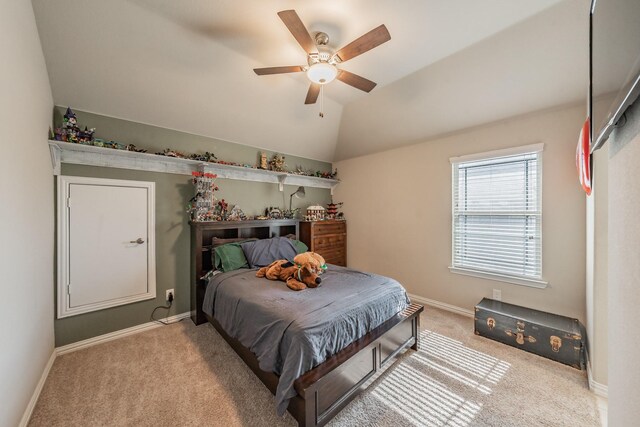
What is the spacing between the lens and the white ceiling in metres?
1.94

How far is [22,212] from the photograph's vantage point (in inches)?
62.4

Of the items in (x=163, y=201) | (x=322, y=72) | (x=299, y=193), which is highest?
(x=322, y=72)

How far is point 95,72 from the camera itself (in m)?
2.30

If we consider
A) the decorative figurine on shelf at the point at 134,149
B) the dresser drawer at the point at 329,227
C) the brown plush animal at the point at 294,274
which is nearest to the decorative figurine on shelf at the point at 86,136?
the decorative figurine on shelf at the point at 134,149

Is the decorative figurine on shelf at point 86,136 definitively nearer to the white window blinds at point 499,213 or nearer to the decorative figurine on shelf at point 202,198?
the decorative figurine on shelf at point 202,198

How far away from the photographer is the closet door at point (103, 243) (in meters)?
2.42

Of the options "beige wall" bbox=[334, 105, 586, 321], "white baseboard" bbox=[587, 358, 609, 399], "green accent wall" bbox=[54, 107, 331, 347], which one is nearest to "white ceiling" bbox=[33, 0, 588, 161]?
"green accent wall" bbox=[54, 107, 331, 347]

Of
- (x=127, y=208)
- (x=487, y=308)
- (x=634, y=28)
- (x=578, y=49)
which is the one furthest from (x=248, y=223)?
(x=578, y=49)

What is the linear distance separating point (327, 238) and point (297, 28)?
3.25m

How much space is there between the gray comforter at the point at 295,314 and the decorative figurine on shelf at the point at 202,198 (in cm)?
91

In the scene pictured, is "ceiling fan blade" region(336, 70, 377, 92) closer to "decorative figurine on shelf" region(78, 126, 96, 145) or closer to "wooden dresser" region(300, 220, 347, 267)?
"wooden dresser" region(300, 220, 347, 267)

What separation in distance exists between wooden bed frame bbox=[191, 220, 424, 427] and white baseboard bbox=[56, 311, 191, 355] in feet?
0.85

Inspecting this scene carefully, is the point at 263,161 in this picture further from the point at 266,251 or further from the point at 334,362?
the point at 334,362

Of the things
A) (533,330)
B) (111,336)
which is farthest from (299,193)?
(533,330)
